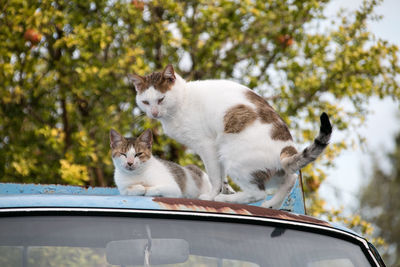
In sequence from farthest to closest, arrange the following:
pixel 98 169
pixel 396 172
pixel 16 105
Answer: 1. pixel 396 172
2. pixel 98 169
3. pixel 16 105

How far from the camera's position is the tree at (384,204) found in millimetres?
16703

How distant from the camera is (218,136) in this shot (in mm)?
2611

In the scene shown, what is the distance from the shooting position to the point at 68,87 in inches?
213

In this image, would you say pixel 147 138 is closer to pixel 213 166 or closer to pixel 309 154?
pixel 213 166

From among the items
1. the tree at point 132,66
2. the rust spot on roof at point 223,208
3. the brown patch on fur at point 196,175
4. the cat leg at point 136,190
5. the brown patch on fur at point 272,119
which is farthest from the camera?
the tree at point 132,66

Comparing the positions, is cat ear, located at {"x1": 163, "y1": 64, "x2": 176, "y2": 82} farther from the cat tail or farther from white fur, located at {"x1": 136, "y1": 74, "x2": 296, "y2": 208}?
the cat tail

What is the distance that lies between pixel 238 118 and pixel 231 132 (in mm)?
81

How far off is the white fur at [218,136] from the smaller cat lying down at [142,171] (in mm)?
175

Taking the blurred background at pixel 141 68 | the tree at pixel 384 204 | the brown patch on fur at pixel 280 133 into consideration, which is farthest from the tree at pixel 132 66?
the tree at pixel 384 204

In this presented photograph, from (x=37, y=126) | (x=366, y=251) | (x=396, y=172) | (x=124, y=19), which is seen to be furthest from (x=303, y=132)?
(x=396, y=172)

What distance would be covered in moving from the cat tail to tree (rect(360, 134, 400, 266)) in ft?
47.5

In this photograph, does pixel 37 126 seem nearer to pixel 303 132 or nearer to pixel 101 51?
pixel 101 51

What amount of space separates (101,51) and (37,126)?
3.50 feet

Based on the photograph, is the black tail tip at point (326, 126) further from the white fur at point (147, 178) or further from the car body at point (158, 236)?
the white fur at point (147, 178)
